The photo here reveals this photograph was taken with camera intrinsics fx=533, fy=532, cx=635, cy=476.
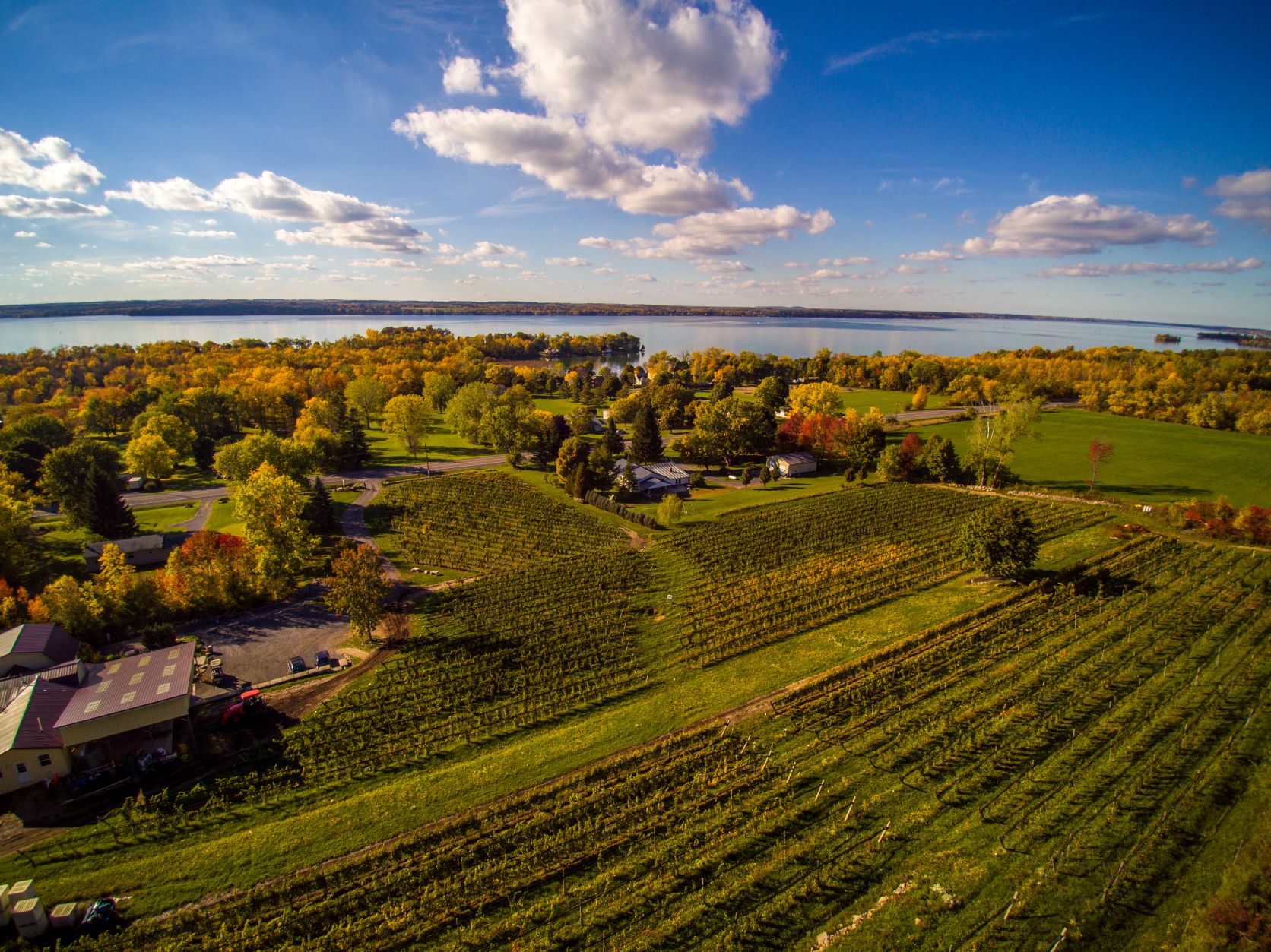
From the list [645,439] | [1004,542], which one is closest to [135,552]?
[645,439]

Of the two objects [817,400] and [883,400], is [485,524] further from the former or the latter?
[883,400]

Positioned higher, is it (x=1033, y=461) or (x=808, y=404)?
(x=808, y=404)

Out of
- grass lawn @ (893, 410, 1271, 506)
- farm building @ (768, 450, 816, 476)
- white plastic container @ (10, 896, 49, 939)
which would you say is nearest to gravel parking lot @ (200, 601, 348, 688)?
white plastic container @ (10, 896, 49, 939)

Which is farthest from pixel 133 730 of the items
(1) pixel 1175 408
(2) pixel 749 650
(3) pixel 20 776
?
(1) pixel 1175 408

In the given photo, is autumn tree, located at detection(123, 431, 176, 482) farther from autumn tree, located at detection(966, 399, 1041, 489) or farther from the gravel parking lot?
autumn tree, located at detection(966, 399, 1041, 489)

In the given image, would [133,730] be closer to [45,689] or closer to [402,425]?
[45,689]
